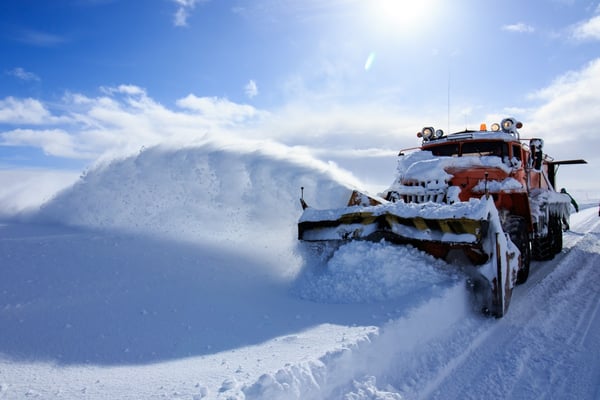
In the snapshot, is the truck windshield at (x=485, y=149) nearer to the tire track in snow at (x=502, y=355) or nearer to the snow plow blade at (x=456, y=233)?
the snow plow blade at (x=456, y=233)

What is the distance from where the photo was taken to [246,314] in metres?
3.56

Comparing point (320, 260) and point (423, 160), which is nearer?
point (320, 260)

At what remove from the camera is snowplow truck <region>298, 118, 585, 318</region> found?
433 centimetres

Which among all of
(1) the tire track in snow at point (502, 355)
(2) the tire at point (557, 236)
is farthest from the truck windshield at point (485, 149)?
(2) the tire at point (557, 236)

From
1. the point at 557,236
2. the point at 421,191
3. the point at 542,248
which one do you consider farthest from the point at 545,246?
the point at 421,191

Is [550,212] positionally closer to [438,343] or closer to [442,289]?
[442,289]

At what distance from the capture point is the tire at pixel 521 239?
583cm

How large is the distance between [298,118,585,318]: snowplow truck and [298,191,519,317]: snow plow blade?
0.01 meters

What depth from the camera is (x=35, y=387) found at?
7.24 ft

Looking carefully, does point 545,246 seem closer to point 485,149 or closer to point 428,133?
point 485,149

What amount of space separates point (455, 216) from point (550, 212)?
17.9 feet

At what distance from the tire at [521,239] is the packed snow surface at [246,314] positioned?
21 cm

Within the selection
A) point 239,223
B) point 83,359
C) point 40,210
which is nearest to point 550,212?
point 239,223

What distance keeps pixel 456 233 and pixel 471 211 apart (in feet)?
0.96
